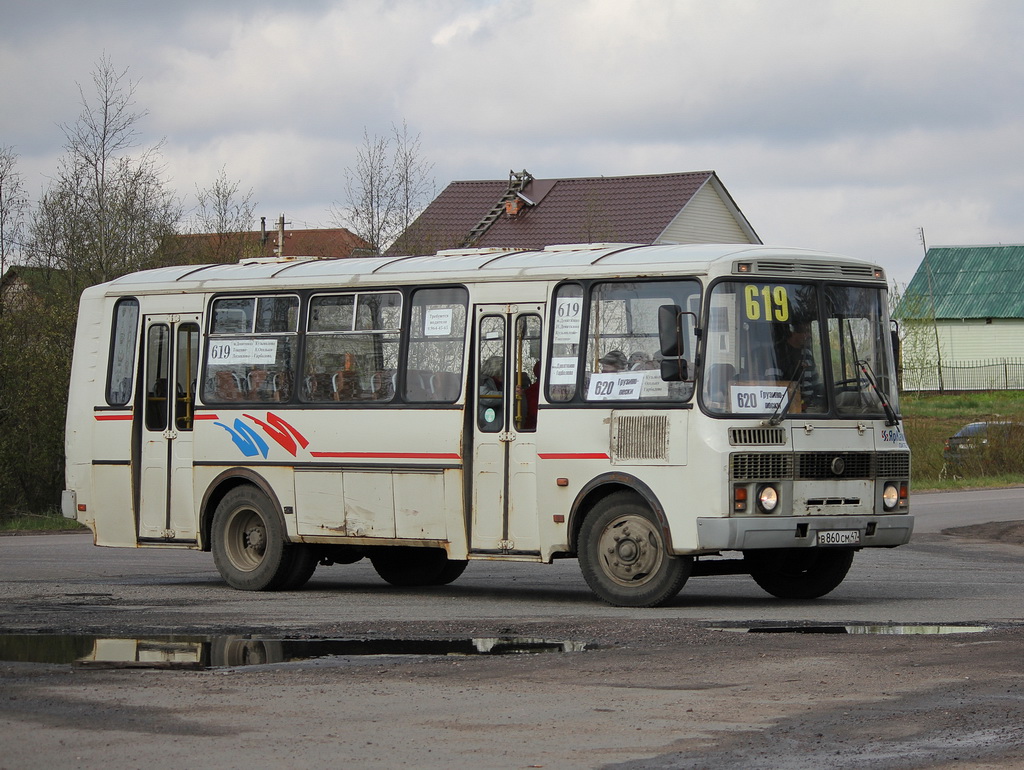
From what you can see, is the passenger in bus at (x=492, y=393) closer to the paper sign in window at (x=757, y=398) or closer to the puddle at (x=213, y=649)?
the paper sign in window at (x=757, y=398)

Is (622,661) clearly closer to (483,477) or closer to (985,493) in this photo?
(483,477)

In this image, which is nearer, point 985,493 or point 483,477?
point 483,477

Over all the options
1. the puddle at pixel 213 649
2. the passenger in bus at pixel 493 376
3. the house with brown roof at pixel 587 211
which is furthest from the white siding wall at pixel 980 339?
the puddle at pixel 213 649

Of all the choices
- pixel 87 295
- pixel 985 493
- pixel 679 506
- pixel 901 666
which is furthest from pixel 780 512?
pixel 985 493

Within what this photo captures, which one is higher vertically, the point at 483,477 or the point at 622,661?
the point at 483,477

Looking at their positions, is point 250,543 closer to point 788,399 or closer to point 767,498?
point 767,498

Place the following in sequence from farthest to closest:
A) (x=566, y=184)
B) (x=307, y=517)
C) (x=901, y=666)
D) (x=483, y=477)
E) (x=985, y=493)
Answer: (x=566, y=184), (x=985, y=493), (x=307, y=517), (x=483, y=477), (x=901, y=666)

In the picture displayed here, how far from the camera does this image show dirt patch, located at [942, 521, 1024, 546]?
2347 cm

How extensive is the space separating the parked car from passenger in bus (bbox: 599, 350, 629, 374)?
26550 millimetres

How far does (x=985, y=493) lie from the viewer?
112 ft

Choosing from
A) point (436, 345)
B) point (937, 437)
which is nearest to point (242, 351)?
point (436, 345)

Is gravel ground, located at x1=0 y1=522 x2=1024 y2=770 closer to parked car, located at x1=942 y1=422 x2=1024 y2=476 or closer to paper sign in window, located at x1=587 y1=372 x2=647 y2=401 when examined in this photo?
paper sign in window, located at x1=587 y1=372 x2=647 y2=401

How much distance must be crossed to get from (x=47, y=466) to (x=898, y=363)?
61.2 feet

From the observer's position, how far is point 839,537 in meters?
14.1
